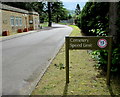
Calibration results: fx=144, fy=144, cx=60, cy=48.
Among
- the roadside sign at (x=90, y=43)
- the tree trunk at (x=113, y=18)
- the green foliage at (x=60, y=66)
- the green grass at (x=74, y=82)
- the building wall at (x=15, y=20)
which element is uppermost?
the building wall at (x=15, y=20)

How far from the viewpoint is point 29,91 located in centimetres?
395

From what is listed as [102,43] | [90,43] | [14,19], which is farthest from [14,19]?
[102,43]

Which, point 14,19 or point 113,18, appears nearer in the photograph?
point 113,18

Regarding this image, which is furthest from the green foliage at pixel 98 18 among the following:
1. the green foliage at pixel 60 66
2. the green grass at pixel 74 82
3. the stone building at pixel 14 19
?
the stone building at pixel 14 19

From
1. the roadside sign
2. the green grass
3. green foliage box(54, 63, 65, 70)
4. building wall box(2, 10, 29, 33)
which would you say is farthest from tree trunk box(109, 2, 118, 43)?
building wall box(2, 10, 29, 33)

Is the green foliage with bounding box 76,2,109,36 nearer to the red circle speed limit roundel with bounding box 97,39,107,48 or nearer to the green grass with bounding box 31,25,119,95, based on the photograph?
the red circle speed limit roundel with bounding box 97,39,107,48

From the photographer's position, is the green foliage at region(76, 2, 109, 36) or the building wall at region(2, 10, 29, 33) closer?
the green foliage at region(76, 2, 109, 36)

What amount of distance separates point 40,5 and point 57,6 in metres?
6.35

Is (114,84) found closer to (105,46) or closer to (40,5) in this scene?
(105,46)

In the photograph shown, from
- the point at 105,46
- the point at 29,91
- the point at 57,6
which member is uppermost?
the point at 57,6

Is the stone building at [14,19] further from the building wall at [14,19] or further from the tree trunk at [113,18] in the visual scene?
the tree trunk at [113,18]

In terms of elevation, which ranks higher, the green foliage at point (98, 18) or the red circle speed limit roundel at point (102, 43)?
the green foliage at point (98, 18)

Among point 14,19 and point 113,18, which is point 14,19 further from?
point 113,18

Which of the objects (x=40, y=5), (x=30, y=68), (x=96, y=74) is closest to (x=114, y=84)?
(x=96, y=74)
